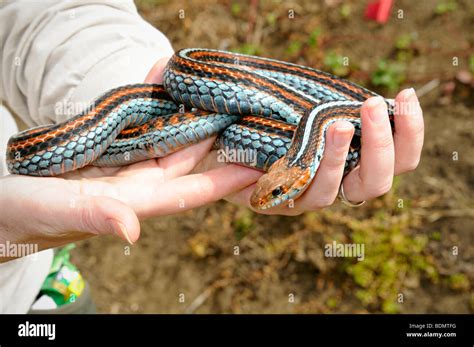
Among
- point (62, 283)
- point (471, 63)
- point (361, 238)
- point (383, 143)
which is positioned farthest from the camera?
point (471, 63)

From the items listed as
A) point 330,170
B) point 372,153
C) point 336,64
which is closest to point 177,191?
point 330,170

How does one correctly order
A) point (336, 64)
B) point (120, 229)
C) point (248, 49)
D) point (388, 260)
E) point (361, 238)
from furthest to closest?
point (248, 49) → point (336, 64) → point (361, 238) → point (388, 260) → point (120, 229)

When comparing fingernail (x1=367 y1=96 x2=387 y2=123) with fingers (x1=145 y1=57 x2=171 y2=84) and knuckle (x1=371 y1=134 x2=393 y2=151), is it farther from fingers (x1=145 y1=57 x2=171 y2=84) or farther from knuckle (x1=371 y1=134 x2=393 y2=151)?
fingers (x1=145 y1=57 x2=171 y2=84)

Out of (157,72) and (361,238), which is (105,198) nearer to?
(157,72)

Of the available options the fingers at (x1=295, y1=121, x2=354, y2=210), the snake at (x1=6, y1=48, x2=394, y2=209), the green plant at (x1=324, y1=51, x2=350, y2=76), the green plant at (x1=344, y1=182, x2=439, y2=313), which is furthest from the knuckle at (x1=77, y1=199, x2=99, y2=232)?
the green plant at (x1=324, y1=51, x2=350, y2=76)

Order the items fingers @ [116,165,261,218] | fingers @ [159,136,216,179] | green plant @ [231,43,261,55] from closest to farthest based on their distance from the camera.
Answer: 1. fingers @ [116,165,261,218]
2. fingers @ [159,136,216,179]
3. green plant @ [231,43,261,55]
